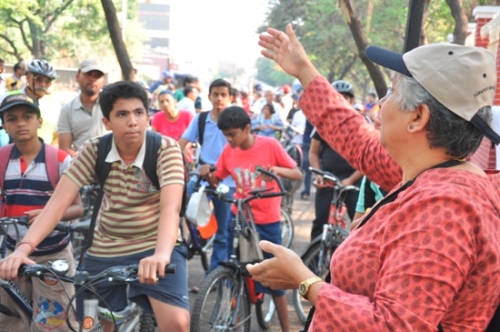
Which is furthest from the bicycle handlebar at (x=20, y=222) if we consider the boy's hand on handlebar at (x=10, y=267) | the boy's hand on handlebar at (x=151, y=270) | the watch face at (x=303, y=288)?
the watch face at (x=303, y=288)

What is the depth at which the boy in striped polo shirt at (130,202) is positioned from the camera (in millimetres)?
3523

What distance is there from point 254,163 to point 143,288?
7.88ft

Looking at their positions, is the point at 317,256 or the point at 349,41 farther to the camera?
the point at 349,41

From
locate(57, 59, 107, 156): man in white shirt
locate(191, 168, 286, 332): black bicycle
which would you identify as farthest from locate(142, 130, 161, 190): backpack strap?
locate(57, 59, 107, 156): man in white shirt

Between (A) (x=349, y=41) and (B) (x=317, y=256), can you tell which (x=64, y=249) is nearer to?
(B) (x=317, y=256)

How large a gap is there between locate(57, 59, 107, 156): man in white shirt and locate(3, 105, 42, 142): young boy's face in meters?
2.20

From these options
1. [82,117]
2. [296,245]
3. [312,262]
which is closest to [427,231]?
[312,262]

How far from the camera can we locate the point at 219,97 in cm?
764

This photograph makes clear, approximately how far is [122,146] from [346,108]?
4.90 feet

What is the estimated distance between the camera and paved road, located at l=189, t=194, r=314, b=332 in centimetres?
635

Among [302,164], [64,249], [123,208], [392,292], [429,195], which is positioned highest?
[429,195]

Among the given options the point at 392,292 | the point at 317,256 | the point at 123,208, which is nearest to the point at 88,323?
the point at 123,208

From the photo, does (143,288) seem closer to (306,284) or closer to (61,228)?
(61,228)

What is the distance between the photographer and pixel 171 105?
941 centimetres
